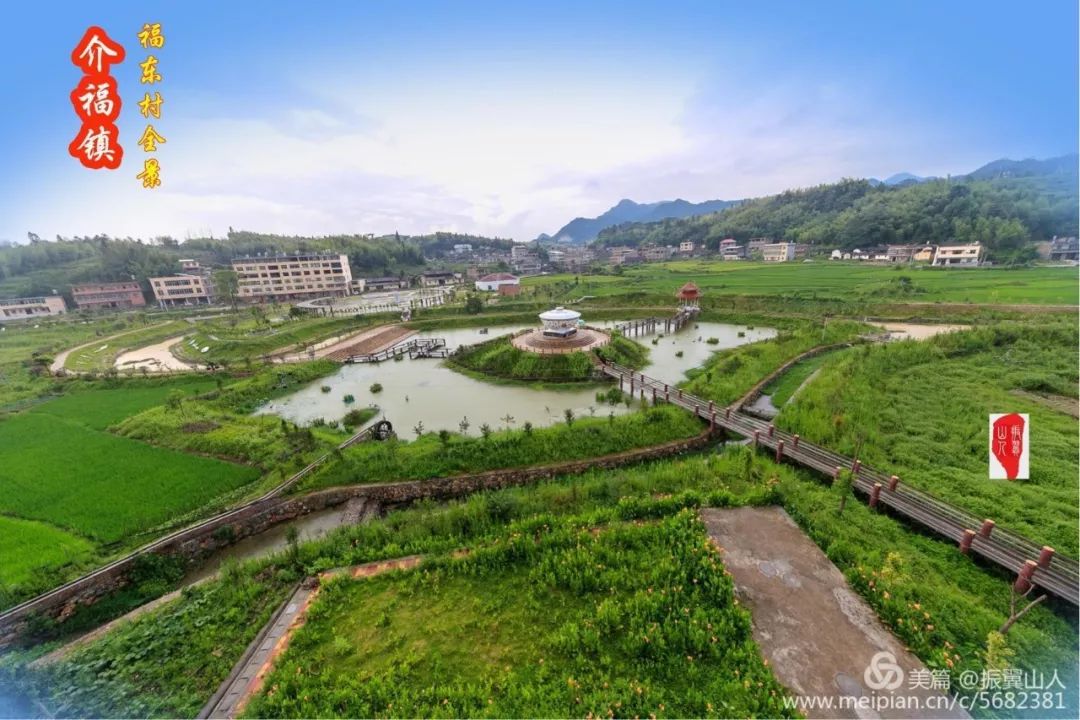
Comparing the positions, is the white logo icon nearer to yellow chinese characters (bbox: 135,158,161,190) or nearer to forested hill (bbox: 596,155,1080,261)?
yellow chinese characters (bbox: 135,158,161,190)

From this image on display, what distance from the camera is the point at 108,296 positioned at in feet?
190

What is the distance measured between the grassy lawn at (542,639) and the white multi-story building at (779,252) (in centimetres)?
9321

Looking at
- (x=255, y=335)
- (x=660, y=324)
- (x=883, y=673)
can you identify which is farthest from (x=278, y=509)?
(x=660, y=324)

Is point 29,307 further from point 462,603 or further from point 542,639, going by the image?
point 542,639

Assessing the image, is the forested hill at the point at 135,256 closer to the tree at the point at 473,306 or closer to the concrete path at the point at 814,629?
the tree at the point at 473,306

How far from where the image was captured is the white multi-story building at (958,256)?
5584 cm

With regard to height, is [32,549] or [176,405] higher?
[176,405]

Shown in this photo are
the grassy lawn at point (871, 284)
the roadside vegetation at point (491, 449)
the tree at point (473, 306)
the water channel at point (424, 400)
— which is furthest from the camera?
the tree at point (473, 306)

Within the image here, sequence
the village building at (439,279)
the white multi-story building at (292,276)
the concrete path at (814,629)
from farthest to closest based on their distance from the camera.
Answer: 1. the village building at (439,279)
2. the white multi-story building at (292,276)
3. the concrete path at (814,629)

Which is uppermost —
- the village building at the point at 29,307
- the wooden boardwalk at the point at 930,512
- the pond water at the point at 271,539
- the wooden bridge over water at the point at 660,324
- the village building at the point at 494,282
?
the village building at the point at 29,307

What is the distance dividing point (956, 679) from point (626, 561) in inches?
225

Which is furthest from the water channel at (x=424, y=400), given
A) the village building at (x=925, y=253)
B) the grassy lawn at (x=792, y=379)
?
the village building at (x=925, y=253)

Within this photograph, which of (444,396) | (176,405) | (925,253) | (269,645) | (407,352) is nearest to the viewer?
(269,645)

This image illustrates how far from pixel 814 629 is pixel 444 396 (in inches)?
757
